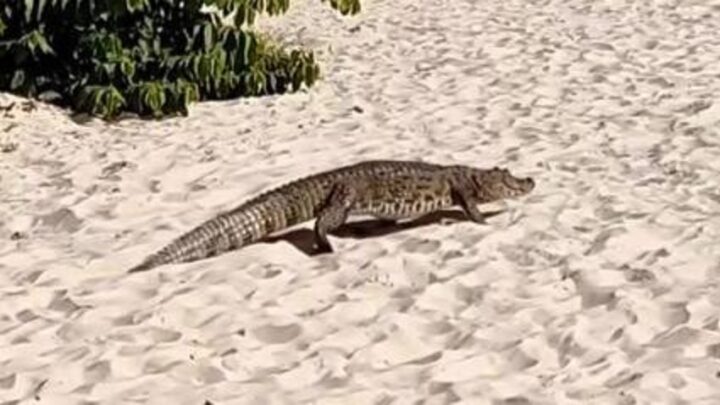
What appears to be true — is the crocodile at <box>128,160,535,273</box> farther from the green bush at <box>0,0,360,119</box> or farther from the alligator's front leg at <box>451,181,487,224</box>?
the green bush at <box>0,0,360,119</box>

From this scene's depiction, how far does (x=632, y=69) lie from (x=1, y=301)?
633 centimetres

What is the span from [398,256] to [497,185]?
1065mm

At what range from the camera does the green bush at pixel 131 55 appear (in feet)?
34.3

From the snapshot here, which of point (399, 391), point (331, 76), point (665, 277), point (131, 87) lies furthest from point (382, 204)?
point (331, 76)

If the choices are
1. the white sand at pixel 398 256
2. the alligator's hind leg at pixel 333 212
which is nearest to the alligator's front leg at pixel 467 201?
the white sand at pixel 398 256

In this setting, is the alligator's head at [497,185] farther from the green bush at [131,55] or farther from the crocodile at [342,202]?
the green bush at [131,55]

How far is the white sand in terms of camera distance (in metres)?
5.46

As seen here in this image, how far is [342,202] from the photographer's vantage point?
734 cm

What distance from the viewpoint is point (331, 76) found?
11.8 metres

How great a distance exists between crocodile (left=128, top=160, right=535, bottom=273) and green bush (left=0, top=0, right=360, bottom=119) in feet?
10.0

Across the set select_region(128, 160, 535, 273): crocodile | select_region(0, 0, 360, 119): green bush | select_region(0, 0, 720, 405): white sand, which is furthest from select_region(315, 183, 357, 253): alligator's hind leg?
select_region(0, 0, 360, 119): green bush

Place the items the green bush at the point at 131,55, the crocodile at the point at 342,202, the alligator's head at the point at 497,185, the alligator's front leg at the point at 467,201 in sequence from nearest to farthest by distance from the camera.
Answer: the crocodile at the point at 342,202
the alligator's front leg at the point at 467,201
the alligator's head at the point at 497,185
the green bush at the point at 131,55

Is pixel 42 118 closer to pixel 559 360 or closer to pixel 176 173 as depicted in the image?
pixel 176 173

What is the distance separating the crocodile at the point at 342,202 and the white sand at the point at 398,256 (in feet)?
0.36
